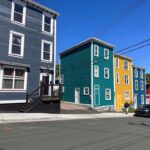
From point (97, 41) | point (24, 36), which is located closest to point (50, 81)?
point (24, 36)

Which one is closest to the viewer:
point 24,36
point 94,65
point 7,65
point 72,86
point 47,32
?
point 7,65

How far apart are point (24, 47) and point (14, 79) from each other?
329 centimetres

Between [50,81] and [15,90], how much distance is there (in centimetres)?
379

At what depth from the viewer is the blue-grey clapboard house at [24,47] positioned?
64.9ft

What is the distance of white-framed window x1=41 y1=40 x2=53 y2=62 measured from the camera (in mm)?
22875

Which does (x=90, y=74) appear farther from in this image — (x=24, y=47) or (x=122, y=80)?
(x=24, y=47)

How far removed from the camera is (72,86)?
116 feet

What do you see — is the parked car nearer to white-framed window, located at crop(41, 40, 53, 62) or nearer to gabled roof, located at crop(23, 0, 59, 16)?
white-framed window, located at crop(41, 40, 53, 62)

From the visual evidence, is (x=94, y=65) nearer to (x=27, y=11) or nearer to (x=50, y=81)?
(x=50, y=81)

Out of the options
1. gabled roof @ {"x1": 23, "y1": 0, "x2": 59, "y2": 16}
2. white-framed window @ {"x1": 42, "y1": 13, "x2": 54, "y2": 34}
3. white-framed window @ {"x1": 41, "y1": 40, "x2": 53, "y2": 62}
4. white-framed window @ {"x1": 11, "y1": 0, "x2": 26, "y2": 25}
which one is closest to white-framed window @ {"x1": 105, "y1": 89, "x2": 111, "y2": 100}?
white-framed window @ {"x1": 41, "y1": 40, "x2": 53, "y2": 62}

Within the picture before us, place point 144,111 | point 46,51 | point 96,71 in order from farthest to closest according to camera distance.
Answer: point 96,71 < point 144,111 < point 46,51

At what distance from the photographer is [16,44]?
68.0 feet

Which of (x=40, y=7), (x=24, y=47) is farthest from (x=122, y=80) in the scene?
(x=24, y=47)

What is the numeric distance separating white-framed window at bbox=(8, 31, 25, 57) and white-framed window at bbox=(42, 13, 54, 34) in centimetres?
299
